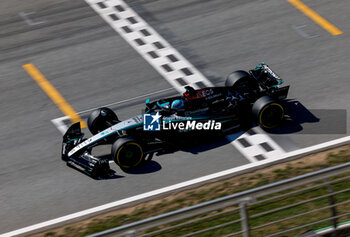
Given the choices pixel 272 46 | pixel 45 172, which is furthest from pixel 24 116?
pixel 272 46

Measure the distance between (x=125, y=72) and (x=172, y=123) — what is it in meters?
4.45

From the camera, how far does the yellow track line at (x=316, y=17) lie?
64.1ft


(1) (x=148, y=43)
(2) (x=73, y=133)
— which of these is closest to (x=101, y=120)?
(2) (x=73, y=133)

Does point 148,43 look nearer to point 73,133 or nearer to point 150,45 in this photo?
point 150,45

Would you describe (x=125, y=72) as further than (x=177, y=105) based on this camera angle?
Yes

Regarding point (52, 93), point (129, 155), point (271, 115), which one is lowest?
point (129, 155)

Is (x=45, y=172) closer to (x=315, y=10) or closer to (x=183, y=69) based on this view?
(x=183, y=69)

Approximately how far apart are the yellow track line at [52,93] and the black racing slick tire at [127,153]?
253 centimetres

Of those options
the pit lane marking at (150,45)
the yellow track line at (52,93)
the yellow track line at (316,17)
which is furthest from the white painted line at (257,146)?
the yellow track line at (316,17)

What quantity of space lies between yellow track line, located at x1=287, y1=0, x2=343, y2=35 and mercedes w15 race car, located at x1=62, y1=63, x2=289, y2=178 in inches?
191

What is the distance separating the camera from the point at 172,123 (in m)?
14.7

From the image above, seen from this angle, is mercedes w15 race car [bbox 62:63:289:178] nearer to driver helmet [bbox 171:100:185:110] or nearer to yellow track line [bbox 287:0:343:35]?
driver helmet [bbox 171:100:185:110]

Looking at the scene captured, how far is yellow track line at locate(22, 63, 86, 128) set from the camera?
55.4ft

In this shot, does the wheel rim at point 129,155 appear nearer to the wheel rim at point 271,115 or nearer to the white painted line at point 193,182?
the white painted line at point 193,182
